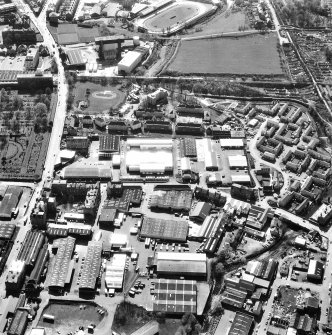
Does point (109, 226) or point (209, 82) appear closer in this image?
point (109, 226)

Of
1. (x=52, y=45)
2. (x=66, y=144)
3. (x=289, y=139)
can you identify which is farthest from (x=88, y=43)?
(x=289, y=139)

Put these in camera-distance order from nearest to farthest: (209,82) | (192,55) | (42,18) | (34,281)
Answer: (34,281)
(209,82)
(192,55)
(42,18)

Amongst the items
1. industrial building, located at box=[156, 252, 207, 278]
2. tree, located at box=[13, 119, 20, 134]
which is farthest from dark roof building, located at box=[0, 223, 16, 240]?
tree, located at box=[13, 119, 20, 134]

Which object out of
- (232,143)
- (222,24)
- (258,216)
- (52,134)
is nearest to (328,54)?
(222,24)

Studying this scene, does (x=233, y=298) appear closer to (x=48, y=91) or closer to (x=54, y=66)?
(x=48, y=91)

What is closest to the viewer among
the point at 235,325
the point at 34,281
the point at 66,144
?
the point at 235,325

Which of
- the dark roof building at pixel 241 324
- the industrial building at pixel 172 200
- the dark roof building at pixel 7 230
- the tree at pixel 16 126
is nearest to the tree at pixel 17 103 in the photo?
the tree at pixel 16 126

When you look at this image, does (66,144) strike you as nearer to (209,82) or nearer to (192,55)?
(209,82)

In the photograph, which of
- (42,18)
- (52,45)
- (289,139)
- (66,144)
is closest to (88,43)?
(52,45)
